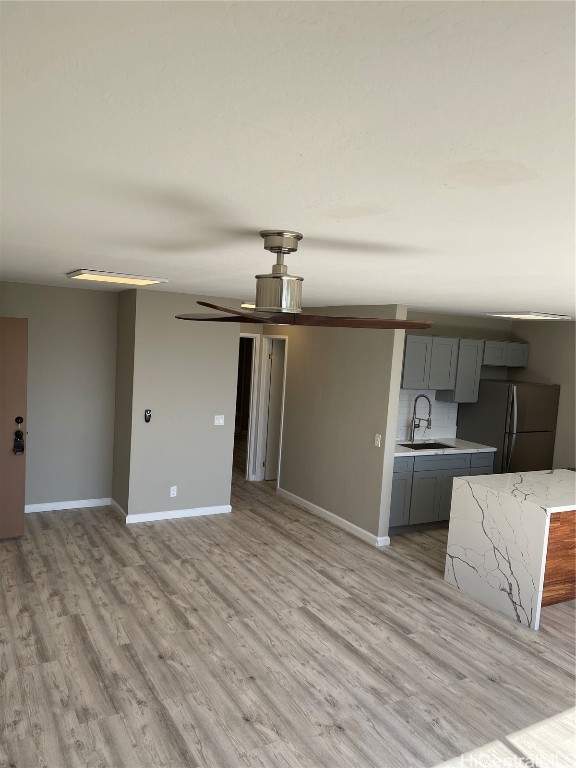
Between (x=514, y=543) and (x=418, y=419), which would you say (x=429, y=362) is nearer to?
(x=418, y=419)

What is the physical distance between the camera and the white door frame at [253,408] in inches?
307

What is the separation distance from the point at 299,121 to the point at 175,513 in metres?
5.66

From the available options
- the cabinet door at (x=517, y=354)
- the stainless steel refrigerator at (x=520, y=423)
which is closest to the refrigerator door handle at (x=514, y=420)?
the stainless steel refrigerator at (x=520, y=423)

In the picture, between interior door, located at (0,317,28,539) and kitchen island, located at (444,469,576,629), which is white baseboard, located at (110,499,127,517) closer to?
interior door, located at (0,317,28,539)

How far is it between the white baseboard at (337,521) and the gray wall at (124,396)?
2102 mm

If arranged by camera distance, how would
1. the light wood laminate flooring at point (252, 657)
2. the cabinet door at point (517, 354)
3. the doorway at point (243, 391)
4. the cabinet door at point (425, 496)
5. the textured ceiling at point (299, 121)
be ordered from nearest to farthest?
the textured ceiling at point (299, 121) → the light wood laminate flooring at point (252, 657) → the cabinet door at point (425, 496) → the cabinet door at point (517, 354) → the doorway at point (243, 391)

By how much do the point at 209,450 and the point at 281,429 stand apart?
50.4 inches

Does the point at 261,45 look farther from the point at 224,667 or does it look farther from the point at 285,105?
the point at 224,667

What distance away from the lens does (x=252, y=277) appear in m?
3.65

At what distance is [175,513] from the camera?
6.22 metres

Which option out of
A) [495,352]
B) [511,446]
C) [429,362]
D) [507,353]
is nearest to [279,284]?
[429,362]

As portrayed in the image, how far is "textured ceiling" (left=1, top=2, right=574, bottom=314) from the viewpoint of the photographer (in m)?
0.74

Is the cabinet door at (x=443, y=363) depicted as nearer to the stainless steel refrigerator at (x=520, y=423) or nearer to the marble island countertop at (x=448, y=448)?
the stainless steel refrigerator at (x=520, y=423)

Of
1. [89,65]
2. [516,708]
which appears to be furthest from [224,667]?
[89,65]
